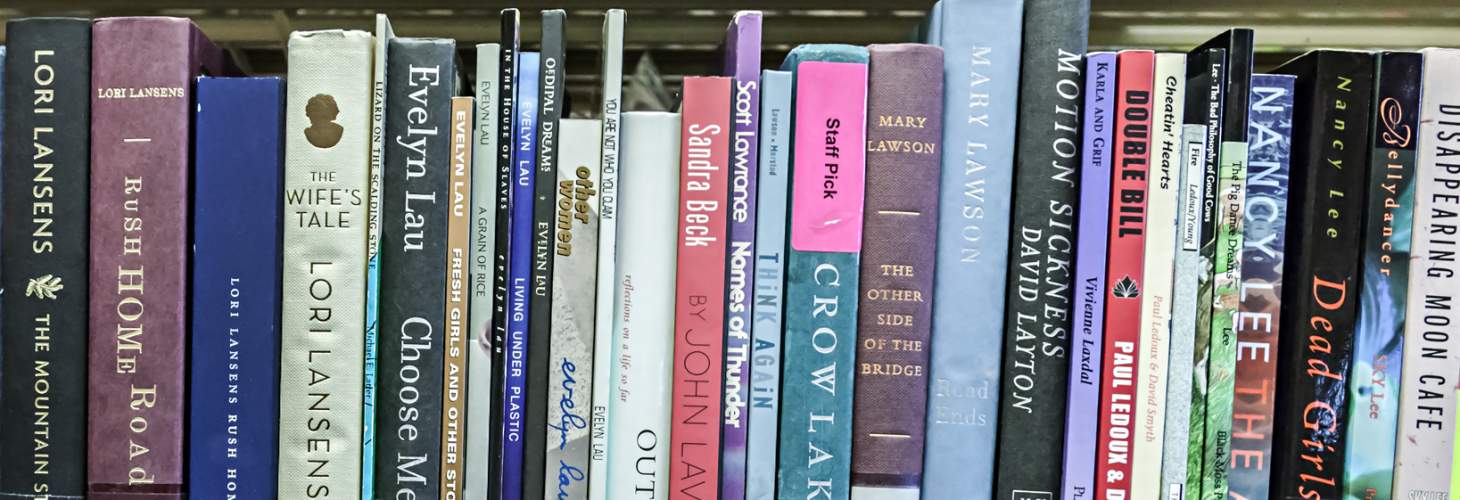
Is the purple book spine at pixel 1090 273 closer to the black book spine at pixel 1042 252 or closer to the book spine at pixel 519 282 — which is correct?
the black book spine at pixel 1042 252

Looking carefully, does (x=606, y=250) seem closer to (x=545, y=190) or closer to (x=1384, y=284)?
(x=545, y=190)

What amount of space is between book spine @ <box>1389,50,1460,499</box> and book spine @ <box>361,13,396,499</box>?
2.02ft

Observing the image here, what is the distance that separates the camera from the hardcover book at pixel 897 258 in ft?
1.91

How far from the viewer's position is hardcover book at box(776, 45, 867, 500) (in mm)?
579

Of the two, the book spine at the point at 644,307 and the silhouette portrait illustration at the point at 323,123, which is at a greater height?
the silhouette portrait illustration at the point at 323,123

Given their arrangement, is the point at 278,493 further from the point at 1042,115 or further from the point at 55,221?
the point at 1042,115

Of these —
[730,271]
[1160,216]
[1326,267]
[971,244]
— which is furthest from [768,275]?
[1326,267]

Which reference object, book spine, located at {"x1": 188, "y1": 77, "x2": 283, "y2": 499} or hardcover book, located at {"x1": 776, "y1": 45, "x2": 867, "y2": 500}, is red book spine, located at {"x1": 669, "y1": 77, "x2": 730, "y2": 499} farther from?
book spine, located at {"x1": 188, "y1": 77, "x2": 283, "y2": 499}

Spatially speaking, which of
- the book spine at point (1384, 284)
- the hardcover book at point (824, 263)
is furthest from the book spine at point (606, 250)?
the book spine at point (1384, 284)

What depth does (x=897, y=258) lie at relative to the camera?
0.58m

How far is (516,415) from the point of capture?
1.95 ft

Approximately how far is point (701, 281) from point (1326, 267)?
1.27 ft

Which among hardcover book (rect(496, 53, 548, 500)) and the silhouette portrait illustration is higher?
the silhouette portrait illustration

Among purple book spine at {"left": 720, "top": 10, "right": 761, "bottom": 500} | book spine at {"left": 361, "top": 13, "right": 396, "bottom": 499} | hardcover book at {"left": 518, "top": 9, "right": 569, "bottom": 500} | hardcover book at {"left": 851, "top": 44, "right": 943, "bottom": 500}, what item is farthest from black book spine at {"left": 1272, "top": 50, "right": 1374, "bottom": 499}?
book spine at {"left": 361, "top": 13, "right": 396, "bottom": 499}
